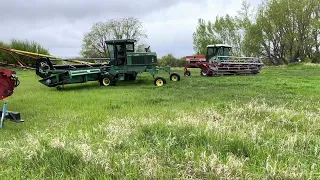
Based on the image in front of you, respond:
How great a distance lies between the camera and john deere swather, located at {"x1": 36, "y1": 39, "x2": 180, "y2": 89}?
15.8 meters

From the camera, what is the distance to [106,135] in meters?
4.98

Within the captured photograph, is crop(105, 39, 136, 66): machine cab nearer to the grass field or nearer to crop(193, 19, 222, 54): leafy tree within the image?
the grass field

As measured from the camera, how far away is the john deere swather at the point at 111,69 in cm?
1582

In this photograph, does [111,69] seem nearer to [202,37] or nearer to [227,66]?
[227,66]

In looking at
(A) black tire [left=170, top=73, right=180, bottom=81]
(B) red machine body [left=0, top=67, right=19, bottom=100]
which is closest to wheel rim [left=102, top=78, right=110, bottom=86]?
(A) black tire [left=170, top=73, right=180, bottom=81]

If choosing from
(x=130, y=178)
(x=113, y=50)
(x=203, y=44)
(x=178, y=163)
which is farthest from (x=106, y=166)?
(x=203, y=44)

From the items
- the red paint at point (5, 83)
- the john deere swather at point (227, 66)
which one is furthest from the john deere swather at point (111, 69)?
the red paint at point (5, 83)

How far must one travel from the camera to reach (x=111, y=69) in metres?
16.8

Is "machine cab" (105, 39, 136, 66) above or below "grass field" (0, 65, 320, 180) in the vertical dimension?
above

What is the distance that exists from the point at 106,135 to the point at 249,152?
7.30 feet

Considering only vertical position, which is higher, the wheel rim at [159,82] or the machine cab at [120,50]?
the machine cab at [120,50]

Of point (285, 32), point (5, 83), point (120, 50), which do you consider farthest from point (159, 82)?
point (285, 32)

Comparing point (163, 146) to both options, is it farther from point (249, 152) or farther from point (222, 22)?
point (222, 22)

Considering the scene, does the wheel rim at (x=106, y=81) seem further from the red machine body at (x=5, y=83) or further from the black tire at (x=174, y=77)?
the red machine body at (x=5, y=83)
